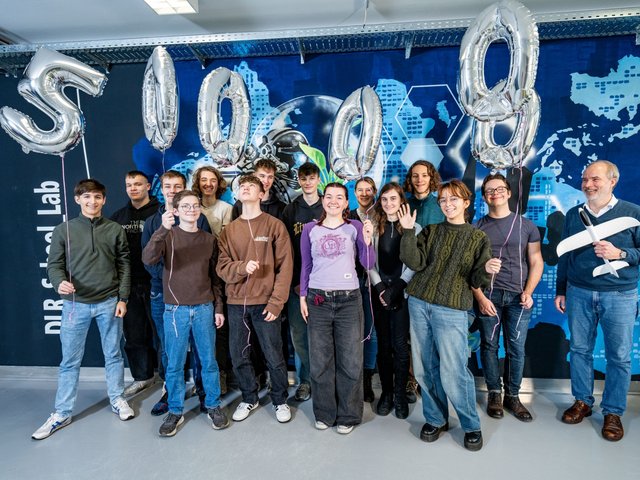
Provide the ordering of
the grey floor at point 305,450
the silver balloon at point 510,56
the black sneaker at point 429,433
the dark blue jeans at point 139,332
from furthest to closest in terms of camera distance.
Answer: the dark blue jeans at point 139,332 → the black sneaker at point 429,433 → the grey floor at point 305,450 → the silver balloon at point 510,56

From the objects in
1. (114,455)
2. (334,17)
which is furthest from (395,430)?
(334,17)

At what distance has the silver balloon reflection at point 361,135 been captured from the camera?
2.00 m

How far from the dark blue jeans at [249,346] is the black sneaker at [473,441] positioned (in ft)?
3.67

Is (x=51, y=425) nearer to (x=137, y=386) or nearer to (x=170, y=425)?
(x=137, y=386)

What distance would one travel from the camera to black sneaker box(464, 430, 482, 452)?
2014 mm

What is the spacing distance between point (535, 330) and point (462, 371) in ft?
4.22

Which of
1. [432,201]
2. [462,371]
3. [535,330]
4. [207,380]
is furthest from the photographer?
[535,330]

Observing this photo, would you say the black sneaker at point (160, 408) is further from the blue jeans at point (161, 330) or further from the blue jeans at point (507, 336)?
the blue jeans at point (507, 336)

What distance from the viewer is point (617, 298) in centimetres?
213

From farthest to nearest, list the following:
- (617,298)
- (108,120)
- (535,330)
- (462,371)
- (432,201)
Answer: (108,120) < (535,330) < (432,201) < (617,298) < (462,371)

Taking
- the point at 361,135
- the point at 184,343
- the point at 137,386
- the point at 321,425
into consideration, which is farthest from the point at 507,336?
the point at 137,386

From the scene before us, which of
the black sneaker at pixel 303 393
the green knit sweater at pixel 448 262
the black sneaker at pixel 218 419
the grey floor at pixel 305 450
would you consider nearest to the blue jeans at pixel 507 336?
the grey floor at pixel 305 450

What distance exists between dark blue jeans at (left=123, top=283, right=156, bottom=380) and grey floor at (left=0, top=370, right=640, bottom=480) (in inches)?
14.7

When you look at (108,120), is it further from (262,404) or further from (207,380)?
(262,404)
